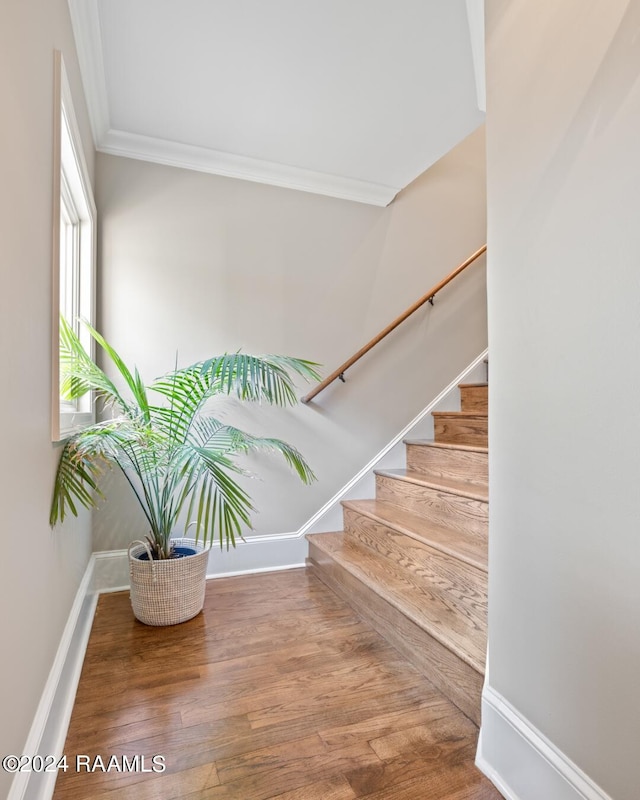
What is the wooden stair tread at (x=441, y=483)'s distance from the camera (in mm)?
1939

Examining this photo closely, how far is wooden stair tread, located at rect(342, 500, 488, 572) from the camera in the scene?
1654 mm

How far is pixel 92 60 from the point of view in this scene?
5.86ft

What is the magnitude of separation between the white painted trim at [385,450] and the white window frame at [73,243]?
1.36m

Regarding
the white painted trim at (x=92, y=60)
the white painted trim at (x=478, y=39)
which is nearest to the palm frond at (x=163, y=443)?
the white painted trim at (x=92, y=60)

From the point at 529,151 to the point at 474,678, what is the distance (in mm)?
1457

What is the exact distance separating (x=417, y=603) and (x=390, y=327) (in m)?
1.63

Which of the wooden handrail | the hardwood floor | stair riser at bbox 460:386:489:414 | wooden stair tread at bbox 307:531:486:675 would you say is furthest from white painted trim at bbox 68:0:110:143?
stair riser at bbox 460:386:489:414

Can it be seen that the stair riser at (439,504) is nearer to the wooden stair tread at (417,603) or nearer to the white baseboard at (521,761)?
the wooden stair tread at (417,603)

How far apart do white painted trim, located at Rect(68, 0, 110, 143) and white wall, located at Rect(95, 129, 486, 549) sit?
0.24 m

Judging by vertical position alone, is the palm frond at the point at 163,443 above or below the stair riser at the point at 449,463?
above

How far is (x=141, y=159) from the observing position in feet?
7.85

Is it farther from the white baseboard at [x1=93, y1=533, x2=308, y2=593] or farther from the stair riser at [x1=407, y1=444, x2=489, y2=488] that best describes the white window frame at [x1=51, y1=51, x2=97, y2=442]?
the stair riser at [x1=407, y1=444, x2=489, y2=488]

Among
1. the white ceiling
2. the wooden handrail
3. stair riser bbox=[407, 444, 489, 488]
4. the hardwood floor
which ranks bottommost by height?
the hardwood floor

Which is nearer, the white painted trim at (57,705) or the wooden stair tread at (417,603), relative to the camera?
the white painted trim at (57,705)
